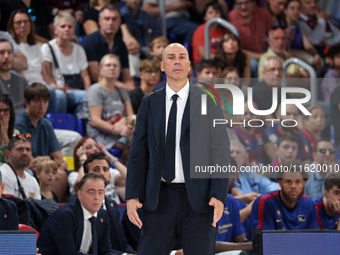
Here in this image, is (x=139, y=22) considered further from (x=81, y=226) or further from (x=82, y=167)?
(x=81, y=226)

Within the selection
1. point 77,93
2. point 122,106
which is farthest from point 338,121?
point 77,93

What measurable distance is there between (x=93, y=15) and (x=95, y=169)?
3.82m

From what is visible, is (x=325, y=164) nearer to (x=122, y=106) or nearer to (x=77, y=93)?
(x=122, y=106)

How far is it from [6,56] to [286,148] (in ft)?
10.3

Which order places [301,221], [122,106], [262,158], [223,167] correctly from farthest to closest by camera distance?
[122,106]
[262,158]
[301,221]
[223,167]

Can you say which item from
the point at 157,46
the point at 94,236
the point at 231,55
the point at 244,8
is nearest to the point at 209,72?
the point at 231,55

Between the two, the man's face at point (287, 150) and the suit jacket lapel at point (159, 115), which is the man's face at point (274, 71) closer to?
the man's face at point (287, 150)

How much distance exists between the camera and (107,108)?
8680mm

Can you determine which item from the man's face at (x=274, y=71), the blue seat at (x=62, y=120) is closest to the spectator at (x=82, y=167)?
the blue seat at (x=62, y=120)

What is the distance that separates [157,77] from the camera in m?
9.07

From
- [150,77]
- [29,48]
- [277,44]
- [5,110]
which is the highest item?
[277,44]

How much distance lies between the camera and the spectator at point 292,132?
7902 millimetres

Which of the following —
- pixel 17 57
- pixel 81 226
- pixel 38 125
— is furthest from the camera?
pixel 17 57

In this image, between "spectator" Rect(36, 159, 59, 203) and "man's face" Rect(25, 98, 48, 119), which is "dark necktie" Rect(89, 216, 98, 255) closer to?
"spectator" Rect(36, 159, 59, 203)
